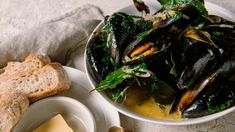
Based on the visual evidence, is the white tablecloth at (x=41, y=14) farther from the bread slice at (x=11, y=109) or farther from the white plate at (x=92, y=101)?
the bread slice at (x=11, y=109)

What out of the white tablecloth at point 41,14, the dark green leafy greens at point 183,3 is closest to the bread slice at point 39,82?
the white tablecloth at point 41,14

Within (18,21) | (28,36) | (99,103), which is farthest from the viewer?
(18,21)

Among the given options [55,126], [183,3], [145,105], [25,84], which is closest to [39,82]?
[25,84]

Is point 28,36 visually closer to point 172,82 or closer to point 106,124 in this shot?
point 106,124

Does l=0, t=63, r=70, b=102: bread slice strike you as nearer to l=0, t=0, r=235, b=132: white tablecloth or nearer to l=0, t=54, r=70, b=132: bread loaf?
l=0, t=54, r=70, b=132: bread loaf


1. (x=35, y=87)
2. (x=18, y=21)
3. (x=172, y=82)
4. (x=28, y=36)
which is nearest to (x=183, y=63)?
(x=172, y=82)

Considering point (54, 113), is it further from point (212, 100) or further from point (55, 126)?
point (212, 100)

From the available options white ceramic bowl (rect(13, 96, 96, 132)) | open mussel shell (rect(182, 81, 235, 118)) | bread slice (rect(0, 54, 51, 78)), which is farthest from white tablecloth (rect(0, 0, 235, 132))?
open mussel shell (rect(182, 81, 235, 118))
